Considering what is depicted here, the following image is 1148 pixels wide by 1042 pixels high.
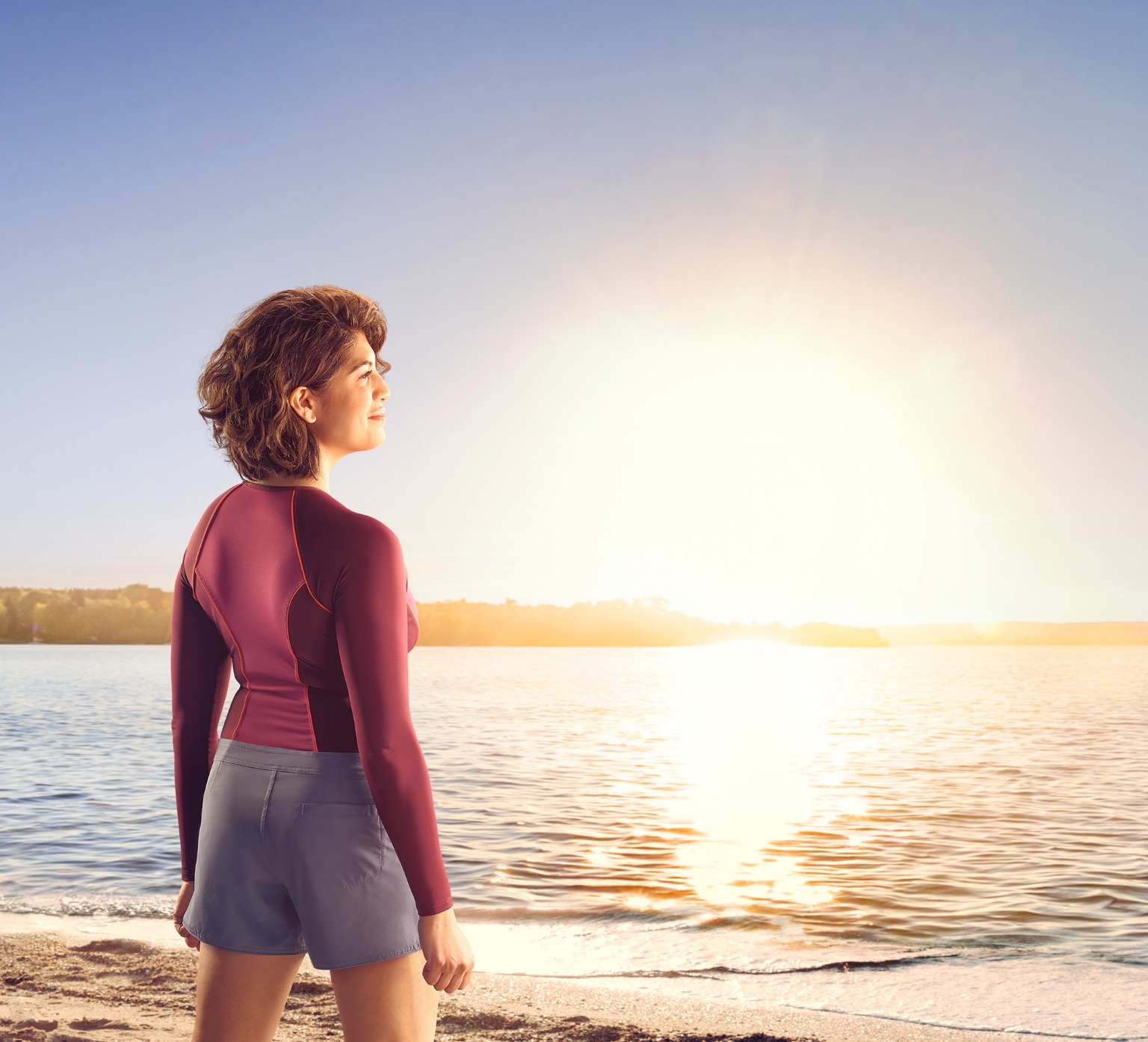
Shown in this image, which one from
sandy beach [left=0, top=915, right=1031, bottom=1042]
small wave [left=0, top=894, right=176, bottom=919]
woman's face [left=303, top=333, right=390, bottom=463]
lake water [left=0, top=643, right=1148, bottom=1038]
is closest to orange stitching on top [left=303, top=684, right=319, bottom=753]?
woman's face [left=303, top=333, right=390, bottom=463]

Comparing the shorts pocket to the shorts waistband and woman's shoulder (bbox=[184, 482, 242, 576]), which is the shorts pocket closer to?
the shorts waistband

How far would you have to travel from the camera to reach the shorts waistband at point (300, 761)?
5.84 ft

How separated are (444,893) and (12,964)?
16.8 feet

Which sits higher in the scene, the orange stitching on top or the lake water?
the orange stitching on top

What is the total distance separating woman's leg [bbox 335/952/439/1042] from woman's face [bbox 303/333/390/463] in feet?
3.30

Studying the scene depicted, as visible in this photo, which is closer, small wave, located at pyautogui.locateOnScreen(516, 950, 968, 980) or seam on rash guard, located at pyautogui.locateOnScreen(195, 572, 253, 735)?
seam on rash guard, located at pyautogui.locateOnScreen(195, 572, 253, 735)

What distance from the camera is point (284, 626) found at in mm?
1806

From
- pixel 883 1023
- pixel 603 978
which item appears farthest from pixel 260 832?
pixel 603 978

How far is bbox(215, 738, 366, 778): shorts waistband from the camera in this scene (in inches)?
70.1

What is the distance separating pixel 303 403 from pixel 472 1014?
3.85 meters

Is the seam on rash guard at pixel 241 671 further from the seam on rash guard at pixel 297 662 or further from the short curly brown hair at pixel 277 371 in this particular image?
the short curly brown hair at pixel 277 371

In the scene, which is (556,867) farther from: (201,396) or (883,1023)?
(201,396)

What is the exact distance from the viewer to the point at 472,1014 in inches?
187

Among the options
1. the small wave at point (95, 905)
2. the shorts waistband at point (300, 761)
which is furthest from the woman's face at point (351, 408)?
the small wave at point (95, 905)
